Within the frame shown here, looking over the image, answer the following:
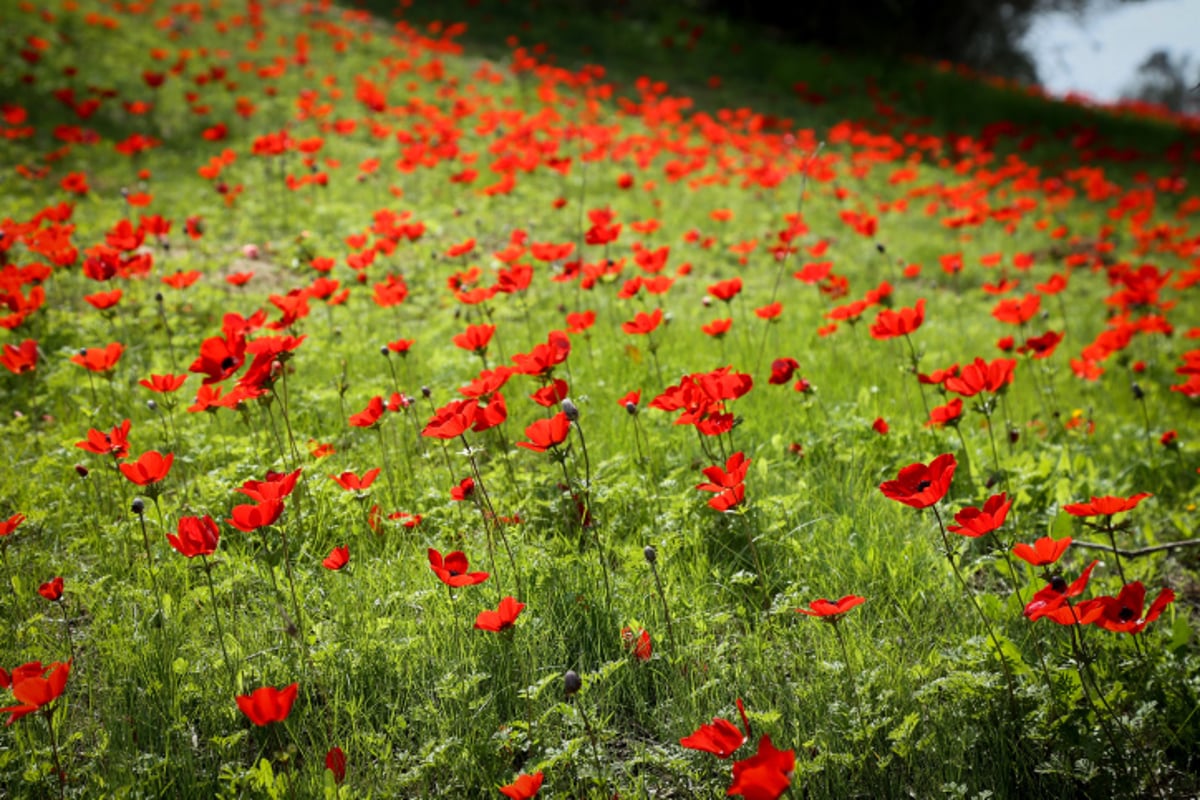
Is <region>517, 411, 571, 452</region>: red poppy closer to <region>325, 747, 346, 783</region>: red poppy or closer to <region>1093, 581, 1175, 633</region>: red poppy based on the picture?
<region>325, 747, 346, 783</region>: red poppy

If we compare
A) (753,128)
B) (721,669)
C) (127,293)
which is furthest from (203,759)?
(753,128)

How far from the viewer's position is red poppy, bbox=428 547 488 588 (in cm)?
194

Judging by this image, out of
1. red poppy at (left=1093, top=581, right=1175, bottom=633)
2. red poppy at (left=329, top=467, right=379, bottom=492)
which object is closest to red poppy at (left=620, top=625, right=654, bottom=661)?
red poppy at (left=329, top=467, right=379, bottom=492)

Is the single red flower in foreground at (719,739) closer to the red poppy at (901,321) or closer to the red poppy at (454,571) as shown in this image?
the red poppy at (454,571)

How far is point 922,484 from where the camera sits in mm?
2062

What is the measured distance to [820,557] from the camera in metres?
2.57

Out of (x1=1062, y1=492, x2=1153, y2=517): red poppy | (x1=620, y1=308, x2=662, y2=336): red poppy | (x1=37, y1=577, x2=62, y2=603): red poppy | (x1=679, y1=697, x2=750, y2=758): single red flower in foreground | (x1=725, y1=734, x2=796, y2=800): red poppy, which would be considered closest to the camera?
(x1=725, y1=734, x2=796, y2=800): red poppy

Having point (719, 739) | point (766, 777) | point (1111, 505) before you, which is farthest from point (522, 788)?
point (1111, 505)

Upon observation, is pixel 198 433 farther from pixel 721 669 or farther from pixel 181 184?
pixel 181 184

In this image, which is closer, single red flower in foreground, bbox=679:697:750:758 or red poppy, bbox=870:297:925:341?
single red flower in foreground, bbox=679:697:750:758

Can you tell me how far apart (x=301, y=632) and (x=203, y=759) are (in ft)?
1.15

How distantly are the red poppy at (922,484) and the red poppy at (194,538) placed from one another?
5.34 feet

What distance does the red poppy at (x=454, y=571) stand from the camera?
194cm

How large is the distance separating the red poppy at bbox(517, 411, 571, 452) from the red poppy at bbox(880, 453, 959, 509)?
2.65ft
